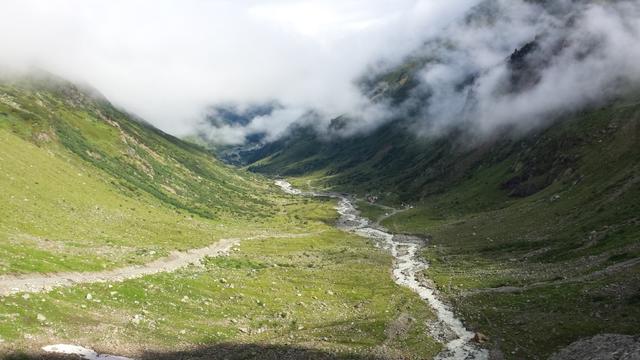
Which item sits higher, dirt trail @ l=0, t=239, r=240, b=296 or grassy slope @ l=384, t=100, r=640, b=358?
grassy slope @ l=384, t=100, r=640, b=358

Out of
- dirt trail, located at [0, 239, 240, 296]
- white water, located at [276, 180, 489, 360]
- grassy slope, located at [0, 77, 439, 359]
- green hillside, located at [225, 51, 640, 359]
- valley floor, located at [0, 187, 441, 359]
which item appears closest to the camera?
valley floor, located at [0, 187, 441, 359]

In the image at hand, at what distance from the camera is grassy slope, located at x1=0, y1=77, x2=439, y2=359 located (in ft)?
178

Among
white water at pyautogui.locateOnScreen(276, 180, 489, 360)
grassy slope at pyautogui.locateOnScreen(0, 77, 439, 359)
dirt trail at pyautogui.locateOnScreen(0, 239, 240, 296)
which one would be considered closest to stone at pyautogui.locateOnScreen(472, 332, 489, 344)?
white water at pyautogui.locateOnScreen(276, 180, 489, 360)

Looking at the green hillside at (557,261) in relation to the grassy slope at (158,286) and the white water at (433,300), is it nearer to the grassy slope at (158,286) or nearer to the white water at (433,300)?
the white water at (433,300)

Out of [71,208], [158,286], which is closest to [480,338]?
[158,286]

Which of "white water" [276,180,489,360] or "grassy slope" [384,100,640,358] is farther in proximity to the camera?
"grassy slope" [384,100,640,358]

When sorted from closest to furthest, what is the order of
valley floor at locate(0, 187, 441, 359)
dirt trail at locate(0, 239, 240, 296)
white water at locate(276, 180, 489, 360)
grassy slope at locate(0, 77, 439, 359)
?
valley floor at locate(0, 187, 441, 359), grassy slope at locate(0, 77, 439, 359), dirt trail at locate(0, 239, 240, 296), white water at locate(276, 180, 489, 360)

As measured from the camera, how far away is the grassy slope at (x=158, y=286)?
5416 cm

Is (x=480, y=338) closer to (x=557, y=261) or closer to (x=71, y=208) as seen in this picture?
(x=557, y=261)

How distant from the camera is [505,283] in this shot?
101 m

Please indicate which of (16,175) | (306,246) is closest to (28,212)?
(16,175)

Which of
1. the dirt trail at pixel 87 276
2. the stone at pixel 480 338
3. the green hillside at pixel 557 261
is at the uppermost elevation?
the green hillside at pixel 557 261

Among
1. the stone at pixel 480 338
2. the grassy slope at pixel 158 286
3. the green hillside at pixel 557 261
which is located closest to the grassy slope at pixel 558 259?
the green hillside at pixel 557 261

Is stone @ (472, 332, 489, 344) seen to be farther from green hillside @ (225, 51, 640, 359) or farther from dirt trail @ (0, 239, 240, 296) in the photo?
dirt trail @ (0, 239, 240, 296)
